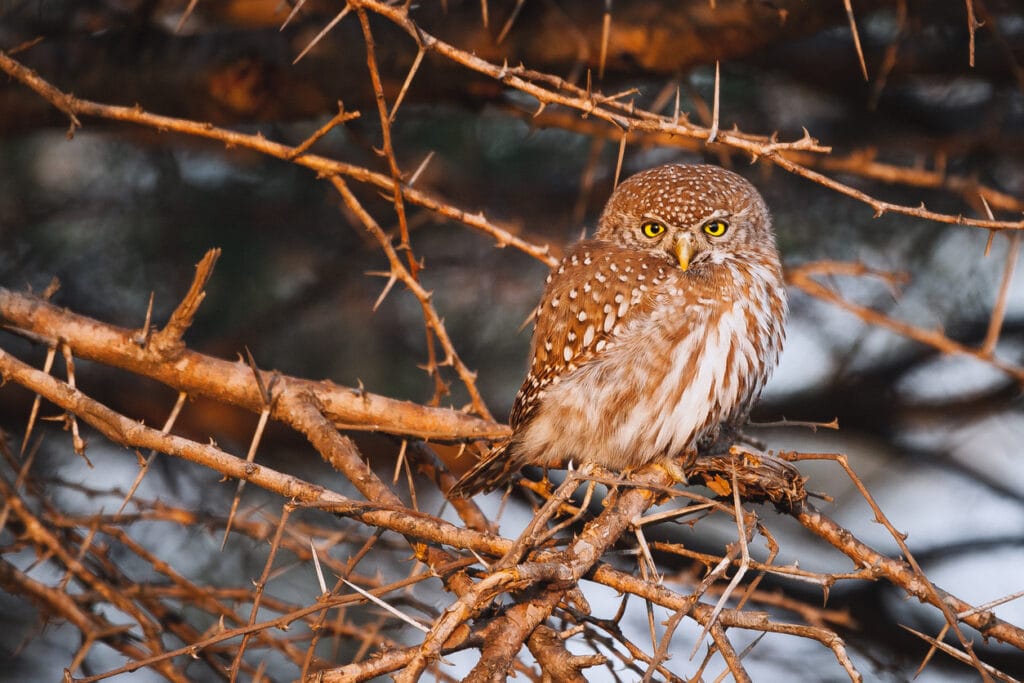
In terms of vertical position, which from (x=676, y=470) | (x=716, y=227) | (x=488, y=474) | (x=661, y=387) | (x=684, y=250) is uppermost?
(x=716, y=227)

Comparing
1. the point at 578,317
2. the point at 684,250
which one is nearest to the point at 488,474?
the point at 578,317

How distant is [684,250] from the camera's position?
3463mm

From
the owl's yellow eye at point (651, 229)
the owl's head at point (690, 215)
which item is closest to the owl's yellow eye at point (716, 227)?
the owl's head at point (690, 215)

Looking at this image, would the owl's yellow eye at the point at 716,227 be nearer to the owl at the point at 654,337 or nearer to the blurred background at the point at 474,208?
the owl at the point at 654,337

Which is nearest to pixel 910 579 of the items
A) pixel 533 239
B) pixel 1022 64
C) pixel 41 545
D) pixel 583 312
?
pixel 583 312

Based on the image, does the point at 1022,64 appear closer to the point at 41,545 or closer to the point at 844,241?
the point at 844,241

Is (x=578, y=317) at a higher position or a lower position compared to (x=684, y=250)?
lower

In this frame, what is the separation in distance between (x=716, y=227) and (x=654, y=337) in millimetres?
505

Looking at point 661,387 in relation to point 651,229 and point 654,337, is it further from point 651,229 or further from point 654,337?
point 651,229

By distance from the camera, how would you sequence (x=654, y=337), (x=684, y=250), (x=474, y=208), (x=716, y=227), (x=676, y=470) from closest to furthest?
(x=676, y=470)
(x=654, y=337)
(x=684, y=250)
(x=716, y=227)
(x=474, y=208)

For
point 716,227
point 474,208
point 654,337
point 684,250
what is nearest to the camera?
point 654,337

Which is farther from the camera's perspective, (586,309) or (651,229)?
(651,229)

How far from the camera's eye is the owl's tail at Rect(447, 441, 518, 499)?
330 cm

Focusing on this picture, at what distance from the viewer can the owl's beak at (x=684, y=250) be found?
344 centimetres
